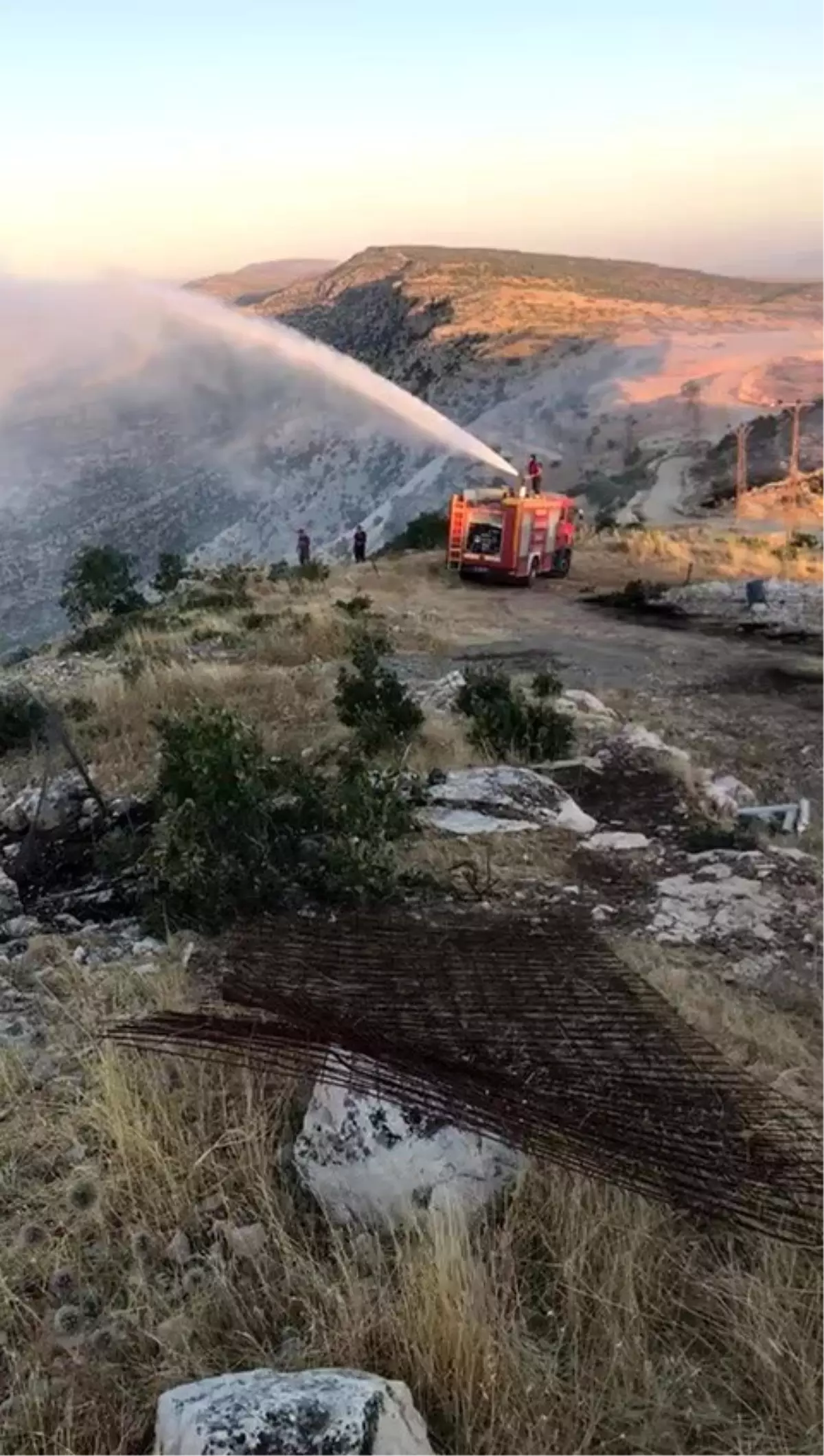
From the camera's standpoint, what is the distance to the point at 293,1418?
2252mm

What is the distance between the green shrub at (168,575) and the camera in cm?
2348

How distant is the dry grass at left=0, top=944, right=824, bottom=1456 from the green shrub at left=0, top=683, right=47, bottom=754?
6755 millimetres

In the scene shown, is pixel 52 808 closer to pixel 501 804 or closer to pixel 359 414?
pixel 501 804

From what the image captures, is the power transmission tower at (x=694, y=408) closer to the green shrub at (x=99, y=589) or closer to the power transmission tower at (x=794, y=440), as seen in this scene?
the power transmission tower at (x=794, y=440)

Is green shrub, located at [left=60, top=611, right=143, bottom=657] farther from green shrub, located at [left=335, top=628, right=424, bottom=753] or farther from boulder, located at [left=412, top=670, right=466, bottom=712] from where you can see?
green shrub, located at [left=335, top=628, right=424, bottom=753]

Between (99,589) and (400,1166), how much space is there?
2075 centimetres

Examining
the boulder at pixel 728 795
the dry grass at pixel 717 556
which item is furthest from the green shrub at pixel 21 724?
the dry grass at pixel 717 556

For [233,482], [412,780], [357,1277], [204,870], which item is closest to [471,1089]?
[357,1277]

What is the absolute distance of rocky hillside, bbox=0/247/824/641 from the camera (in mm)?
39531

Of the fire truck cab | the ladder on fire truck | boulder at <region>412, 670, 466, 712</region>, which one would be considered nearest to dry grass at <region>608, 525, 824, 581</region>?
the fire truck cab

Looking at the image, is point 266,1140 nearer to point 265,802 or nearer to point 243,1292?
point 243,1292

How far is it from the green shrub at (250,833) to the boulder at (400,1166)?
7.76ft

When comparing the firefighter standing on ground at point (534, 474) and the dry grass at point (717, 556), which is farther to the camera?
the dry grass at point (717, 556)

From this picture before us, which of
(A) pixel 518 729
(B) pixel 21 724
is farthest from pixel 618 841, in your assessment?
(B) pixel 21 724
